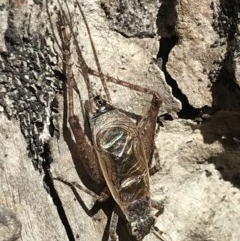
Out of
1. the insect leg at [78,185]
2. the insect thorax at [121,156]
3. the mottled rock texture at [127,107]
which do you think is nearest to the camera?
the mottled rock texture at [127,107]

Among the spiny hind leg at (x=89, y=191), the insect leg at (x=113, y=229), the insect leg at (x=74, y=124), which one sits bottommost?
the insect leg at (x=113, y=229)

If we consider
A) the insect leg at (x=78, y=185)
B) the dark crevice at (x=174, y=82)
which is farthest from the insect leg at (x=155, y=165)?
the insect leg at (x=78, y=185)

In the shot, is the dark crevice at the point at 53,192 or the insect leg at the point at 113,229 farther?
the insect leg at the point at 113,229

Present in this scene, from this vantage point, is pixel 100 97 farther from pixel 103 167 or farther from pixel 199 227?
pixel 199 227

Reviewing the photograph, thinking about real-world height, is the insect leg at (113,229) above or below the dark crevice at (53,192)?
below

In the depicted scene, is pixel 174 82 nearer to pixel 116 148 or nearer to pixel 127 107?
pixel 127 107

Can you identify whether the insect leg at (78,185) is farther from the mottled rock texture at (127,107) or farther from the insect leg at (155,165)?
the insect leg at (155,165)

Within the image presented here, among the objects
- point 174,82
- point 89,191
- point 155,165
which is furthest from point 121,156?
point 174,82

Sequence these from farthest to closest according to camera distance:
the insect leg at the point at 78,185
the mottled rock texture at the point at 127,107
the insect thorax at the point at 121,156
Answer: the insect thorax at the point at 121,156
the insect leg at the point at 78,185
the mottled rock texture at the point at 127,107
